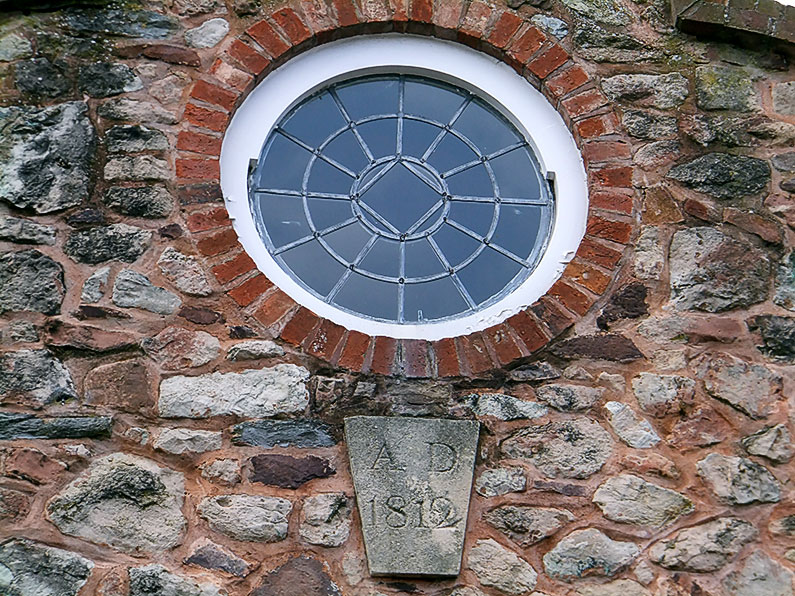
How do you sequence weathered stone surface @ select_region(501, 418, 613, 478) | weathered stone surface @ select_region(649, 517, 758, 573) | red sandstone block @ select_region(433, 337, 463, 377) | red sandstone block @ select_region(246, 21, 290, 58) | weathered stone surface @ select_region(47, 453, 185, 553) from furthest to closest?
red sandstone block @ select_region(246, 21, 290, 58) → red sandstone block @ select_region(433, 337, 463, 377) → weathered stone surface @ select_region(501, 418, 613, 478) → weathered stone surface @ select_region(649, 517, 758, 573) → weathered stone surface @ select_region(47, 453, 185, 553)

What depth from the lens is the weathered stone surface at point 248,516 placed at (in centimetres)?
327

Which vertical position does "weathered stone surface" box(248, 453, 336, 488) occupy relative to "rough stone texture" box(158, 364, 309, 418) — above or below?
below

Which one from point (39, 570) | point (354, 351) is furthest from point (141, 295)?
point (39, 570)

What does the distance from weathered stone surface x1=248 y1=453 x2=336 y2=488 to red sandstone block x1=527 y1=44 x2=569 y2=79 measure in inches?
64.6

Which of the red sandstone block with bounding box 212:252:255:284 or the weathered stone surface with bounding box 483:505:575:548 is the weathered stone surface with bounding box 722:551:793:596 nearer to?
the weathered stone surface with bounding box 483:505:575:548

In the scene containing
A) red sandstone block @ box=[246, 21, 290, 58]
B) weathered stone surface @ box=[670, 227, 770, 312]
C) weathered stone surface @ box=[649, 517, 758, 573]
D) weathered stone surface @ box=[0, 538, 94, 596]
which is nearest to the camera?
weathered stone surface @ box=[0, 538, 94, 596]

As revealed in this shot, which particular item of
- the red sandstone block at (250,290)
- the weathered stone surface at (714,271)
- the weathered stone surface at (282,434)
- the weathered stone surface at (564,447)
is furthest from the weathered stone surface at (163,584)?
the weathered stone surface at (714,271)

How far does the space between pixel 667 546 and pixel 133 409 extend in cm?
162

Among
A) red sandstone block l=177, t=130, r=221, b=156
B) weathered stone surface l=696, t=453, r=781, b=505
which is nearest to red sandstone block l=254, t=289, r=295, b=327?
red sandstone block l=177, t=130, r=221, b=156

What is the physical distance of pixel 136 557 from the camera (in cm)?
321

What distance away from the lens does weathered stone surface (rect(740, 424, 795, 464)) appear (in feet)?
11.5

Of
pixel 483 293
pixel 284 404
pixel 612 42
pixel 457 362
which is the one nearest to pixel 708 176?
pixel 612 42

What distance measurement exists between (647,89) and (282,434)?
1828mm

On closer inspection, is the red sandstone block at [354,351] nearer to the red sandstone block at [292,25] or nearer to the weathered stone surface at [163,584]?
the weathered stone surface at [163,584]
